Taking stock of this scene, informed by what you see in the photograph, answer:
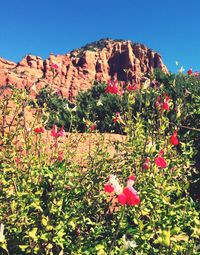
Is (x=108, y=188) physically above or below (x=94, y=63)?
below

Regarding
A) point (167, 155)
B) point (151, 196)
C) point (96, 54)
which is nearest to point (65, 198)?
point (151, 196)

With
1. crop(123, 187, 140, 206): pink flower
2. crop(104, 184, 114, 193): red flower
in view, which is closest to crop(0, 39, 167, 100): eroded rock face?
crop(104, 184, 114, 193): red flower

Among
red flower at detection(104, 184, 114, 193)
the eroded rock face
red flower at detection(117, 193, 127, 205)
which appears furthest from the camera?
the eroded rock face

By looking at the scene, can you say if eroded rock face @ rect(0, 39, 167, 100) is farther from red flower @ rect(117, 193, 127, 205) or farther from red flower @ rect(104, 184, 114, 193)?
red flower @ rect(117, 193, 127, 205)

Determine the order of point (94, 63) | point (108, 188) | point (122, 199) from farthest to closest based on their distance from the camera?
point (94, 63) < point (108, 188) < point (122, 199)

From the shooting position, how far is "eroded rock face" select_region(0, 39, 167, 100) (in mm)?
89000

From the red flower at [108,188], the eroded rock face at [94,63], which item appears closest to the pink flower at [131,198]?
the red flower at [108,188]

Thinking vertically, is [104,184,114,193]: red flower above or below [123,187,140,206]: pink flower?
above

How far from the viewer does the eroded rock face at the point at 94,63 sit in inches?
3504

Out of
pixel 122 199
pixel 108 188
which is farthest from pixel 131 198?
pixel 108 188

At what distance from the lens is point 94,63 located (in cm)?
10000

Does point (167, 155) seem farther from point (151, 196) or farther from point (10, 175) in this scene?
point (10, 175)

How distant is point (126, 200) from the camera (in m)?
2.28

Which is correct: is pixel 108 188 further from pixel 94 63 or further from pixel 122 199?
pixel 94 63
